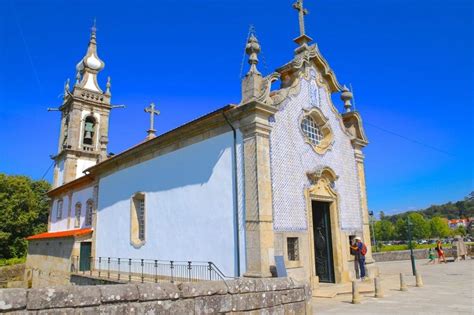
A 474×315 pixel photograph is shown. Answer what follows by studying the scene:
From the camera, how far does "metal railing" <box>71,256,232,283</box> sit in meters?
11.5

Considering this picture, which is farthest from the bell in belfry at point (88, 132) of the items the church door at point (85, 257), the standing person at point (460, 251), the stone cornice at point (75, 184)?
the standing person at point (460, 251)

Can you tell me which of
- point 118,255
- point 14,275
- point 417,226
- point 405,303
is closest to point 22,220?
point 14,275

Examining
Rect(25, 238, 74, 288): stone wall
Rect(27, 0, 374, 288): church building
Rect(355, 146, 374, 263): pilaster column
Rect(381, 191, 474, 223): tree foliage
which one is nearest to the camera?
Rect(27, 0, 374, 288): church building

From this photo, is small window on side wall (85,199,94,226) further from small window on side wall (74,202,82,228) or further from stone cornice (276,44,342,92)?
stone cornice (276,44,342,92)

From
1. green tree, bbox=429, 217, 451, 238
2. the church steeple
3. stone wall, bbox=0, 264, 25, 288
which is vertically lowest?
stone wall, bbox=0, 264, 25, 288

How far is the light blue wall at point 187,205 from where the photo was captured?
11203 mm

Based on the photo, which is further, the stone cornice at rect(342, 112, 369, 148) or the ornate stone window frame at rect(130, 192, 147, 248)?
the stone cornice at rect(342, 112, 369, 148)

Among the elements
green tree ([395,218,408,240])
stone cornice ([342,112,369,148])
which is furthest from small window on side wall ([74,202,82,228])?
green tree ([395,218,408,240])

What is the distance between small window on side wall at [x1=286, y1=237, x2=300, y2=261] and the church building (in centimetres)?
3

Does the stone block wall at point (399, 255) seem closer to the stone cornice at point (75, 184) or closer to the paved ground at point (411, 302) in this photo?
the paved ground at point (411, 302)

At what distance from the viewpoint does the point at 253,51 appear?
11.6 meters

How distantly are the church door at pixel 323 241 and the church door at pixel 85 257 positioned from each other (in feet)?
38.8

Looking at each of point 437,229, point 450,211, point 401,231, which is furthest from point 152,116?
point 450,211

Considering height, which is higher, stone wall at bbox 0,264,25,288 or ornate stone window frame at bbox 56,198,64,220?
ornate stone window frame at bbox 56,198,64,220
